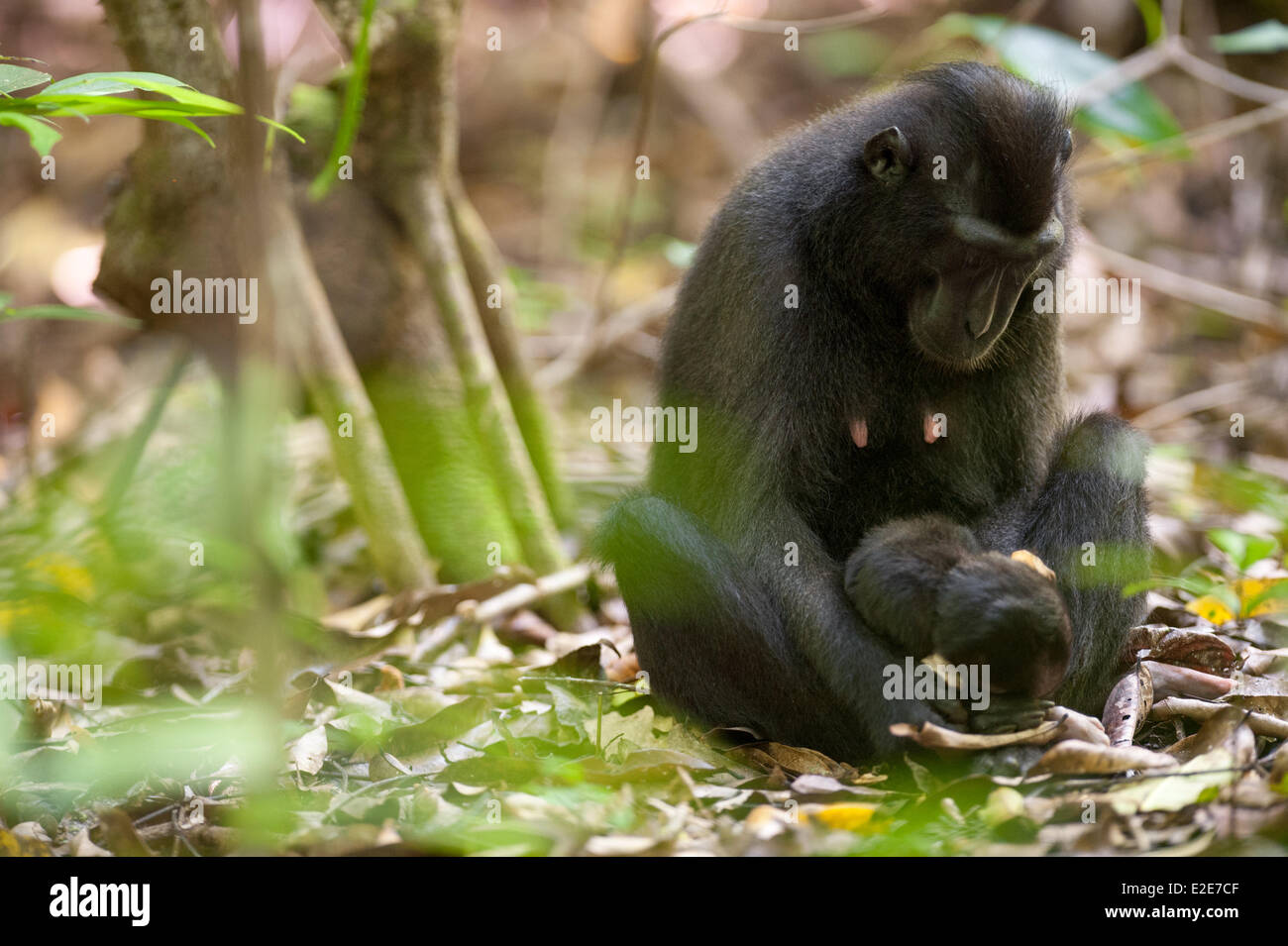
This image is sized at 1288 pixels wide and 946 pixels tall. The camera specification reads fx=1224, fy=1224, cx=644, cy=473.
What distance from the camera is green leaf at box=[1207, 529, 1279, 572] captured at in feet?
16.7

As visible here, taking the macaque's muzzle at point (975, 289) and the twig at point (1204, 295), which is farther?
the twig at point (1204, 295)

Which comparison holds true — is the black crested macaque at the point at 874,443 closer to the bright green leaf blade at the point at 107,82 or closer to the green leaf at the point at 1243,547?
the green leaf at the point at 1243,547

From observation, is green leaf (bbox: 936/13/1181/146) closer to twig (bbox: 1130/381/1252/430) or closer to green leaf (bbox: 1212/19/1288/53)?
green leaf (bbox: 1212/19/1288/53)

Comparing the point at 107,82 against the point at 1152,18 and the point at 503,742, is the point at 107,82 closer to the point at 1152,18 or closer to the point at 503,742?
the point at 503,742

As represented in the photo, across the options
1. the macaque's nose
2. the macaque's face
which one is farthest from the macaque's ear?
the macaque's nose

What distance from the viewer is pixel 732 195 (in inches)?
206

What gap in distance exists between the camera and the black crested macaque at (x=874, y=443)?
453 cm

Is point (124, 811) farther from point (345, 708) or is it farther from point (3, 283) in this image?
point (3, 283)

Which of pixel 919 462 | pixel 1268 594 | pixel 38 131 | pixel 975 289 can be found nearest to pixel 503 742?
pixel 919 462

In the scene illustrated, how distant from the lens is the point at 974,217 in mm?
4512

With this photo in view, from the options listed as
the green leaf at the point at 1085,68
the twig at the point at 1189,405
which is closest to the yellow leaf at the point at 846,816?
the green leaf at the point at 1085,68

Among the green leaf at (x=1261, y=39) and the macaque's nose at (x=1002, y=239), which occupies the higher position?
the green leaf at (x=1261, y=39)

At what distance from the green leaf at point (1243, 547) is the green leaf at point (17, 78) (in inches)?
186

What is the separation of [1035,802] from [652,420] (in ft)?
7.86
